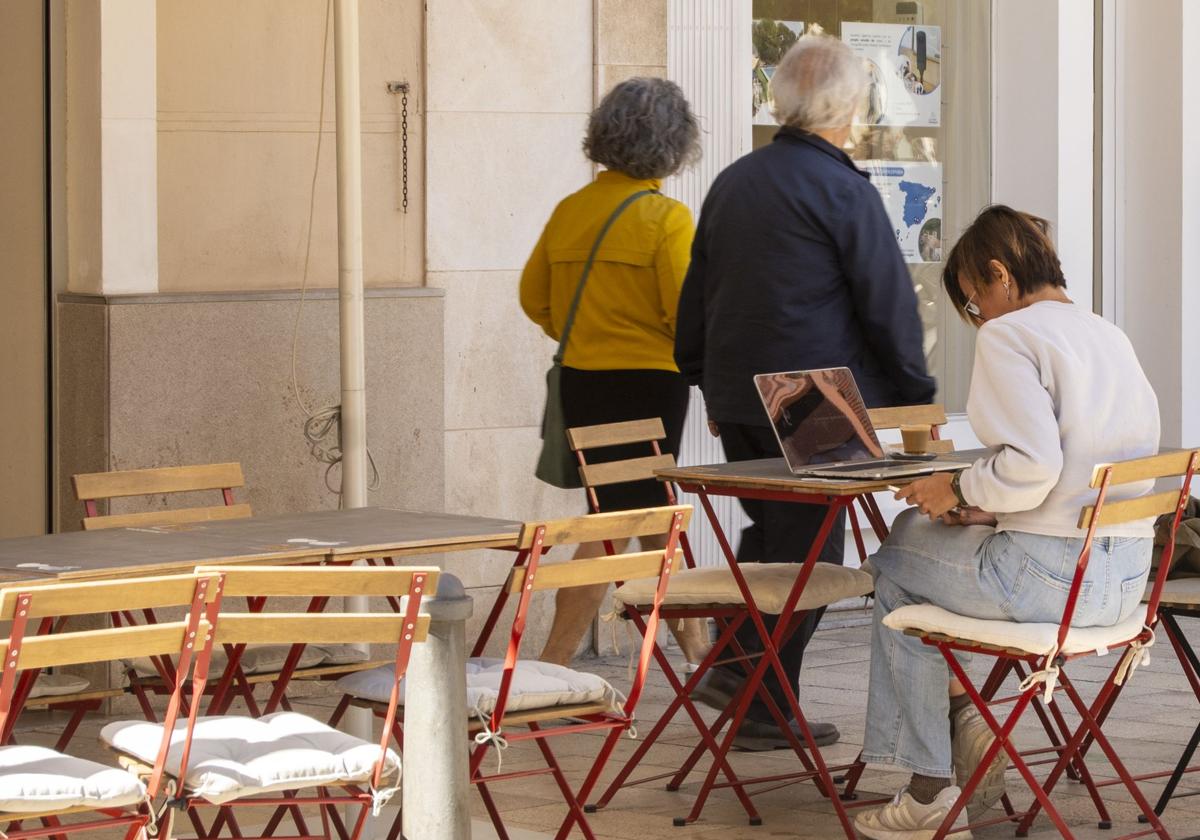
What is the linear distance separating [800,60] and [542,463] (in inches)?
63.2

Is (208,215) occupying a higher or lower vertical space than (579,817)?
higher

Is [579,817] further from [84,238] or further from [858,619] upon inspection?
[858,619]

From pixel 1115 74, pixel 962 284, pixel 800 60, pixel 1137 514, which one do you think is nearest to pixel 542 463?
pixel 800 60

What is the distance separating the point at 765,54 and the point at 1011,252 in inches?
162

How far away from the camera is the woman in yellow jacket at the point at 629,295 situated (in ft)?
22.4

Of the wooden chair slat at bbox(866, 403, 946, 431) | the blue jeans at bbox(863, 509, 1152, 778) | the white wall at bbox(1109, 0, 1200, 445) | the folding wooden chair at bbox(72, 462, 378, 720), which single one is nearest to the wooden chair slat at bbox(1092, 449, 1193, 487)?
the blue jeans at bbox(863, 509, 1152, 778)

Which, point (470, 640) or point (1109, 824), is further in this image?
point (470, 640)

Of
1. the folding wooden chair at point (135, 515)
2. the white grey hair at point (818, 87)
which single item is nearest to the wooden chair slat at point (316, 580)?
the folding wooden chair at point (135, 515)

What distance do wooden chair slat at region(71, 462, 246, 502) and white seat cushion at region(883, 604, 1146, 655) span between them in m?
1.88

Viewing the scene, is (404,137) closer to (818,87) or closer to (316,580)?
(818,87)

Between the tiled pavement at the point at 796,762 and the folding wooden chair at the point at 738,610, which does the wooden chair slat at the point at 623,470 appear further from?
the tiled pavement at the point at 796,762

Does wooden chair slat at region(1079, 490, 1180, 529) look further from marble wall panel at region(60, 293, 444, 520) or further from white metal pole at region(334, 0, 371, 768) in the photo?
marble wall panel at region(60, 293, 444, 520)

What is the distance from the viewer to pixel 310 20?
7.68m

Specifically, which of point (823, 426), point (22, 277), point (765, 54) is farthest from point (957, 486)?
point (765, 54)
